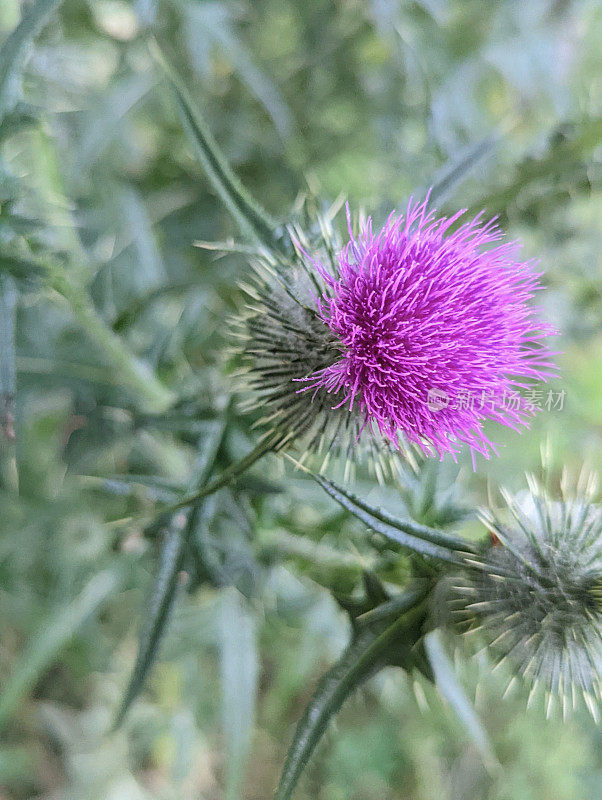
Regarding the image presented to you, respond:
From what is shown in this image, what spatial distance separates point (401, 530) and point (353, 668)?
11.1 inches

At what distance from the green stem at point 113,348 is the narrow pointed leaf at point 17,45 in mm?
345

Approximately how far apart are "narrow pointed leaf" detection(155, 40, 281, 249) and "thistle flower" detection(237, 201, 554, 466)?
0.48ft

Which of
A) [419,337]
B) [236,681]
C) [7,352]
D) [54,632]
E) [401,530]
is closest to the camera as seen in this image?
[401,530]

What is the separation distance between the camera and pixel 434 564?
42.0 inches

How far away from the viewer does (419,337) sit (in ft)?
3.57

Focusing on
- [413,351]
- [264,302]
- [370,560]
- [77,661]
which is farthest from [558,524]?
[77,661]

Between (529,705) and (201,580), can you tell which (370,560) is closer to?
(201,580)

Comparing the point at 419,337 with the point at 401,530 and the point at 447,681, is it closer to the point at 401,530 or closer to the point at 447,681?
the point at 401,530

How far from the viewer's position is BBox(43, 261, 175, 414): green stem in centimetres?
133

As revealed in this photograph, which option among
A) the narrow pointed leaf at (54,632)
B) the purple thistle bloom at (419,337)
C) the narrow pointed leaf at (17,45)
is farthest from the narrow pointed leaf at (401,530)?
the narrow pointed leaf at (54,632)

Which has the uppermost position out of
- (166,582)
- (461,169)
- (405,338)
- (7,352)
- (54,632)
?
(461,169)

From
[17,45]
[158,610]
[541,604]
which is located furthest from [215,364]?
[541,604]

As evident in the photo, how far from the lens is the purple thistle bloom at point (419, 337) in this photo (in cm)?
109

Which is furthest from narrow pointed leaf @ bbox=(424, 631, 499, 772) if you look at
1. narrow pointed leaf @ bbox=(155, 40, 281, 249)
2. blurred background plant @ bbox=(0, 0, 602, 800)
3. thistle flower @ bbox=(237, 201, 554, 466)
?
narrow pointed leaf @ bbox=(155, 40, 281, 249)
